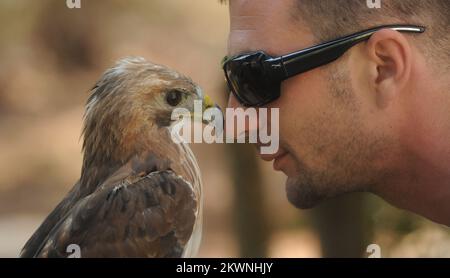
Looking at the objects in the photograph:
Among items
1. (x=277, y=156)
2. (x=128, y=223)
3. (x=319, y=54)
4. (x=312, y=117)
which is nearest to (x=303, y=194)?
(x=277, y=156)

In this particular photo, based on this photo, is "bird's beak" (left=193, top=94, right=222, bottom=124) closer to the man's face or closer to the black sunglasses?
the man's face

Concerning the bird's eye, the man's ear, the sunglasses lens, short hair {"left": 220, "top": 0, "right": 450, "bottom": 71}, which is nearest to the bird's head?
the bird's eye

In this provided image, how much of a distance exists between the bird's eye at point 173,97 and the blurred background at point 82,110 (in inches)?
14.0

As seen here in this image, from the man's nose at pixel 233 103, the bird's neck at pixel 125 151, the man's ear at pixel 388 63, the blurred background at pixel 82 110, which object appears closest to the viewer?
the man's ear at pixel 388 63

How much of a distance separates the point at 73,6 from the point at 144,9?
369 mm

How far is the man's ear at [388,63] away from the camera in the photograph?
2529 millimetres

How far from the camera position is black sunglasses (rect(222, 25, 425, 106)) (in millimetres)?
2553

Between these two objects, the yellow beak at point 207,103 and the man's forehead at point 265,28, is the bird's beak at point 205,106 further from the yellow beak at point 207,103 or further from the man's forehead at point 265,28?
the man's forehead at point 265,28

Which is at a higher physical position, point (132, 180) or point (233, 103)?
point (233, 103)

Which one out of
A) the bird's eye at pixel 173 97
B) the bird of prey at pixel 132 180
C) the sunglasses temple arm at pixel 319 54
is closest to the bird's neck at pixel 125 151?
the bird of prey at pixel 132 180

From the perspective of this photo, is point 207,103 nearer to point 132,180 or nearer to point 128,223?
point 132,180

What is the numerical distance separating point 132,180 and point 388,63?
3.20 ft

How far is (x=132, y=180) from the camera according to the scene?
2717mm
